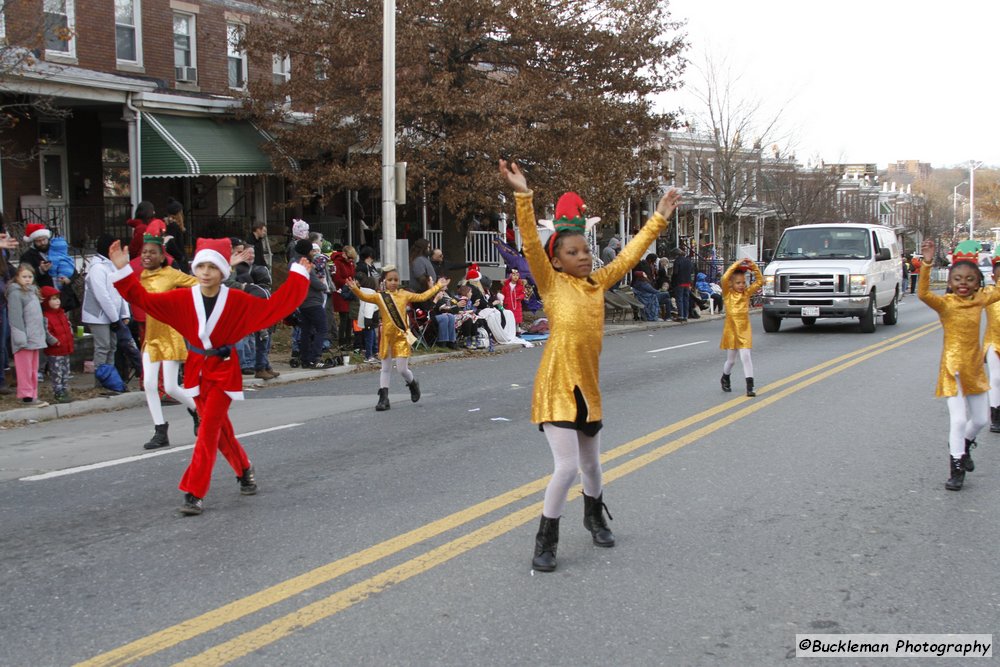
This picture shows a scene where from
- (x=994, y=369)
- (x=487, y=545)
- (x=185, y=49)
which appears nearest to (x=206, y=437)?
(x=487, y=545)

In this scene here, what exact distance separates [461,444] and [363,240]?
1761 centimetres

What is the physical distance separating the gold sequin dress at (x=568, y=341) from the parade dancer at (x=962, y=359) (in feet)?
9.26

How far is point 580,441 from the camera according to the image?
5.29m

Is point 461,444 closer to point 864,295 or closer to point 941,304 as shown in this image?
point 941,304

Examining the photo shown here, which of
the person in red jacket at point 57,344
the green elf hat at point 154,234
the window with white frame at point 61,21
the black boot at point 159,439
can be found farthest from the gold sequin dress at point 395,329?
the window with white frame at point 61,21

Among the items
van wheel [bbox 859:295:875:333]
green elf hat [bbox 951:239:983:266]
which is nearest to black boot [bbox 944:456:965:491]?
green elf hat [bbox 951:239:983:266]

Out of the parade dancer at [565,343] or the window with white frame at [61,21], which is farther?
the window with white frame at [61,21]

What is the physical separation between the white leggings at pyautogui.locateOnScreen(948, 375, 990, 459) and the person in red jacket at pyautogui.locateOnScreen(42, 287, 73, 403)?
939cm

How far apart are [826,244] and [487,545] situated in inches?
700

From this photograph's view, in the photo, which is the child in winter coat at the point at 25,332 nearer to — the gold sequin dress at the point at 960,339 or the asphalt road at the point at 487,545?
the asphalt road at the point at 487,545

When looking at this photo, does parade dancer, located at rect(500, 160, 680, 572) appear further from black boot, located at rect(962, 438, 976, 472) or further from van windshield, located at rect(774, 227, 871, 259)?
van windshield, located at rect(774, 227, 871, 259)

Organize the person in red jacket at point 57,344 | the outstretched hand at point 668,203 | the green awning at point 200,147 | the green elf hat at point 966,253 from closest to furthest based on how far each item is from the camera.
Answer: the outstretched hand at point 668,203 < the green elf hat at point 966,253 < the person in red jacket at point 57,344 < the green awning at point 200,147

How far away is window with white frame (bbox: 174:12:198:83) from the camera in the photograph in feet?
74.4

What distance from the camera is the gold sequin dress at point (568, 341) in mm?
4969
